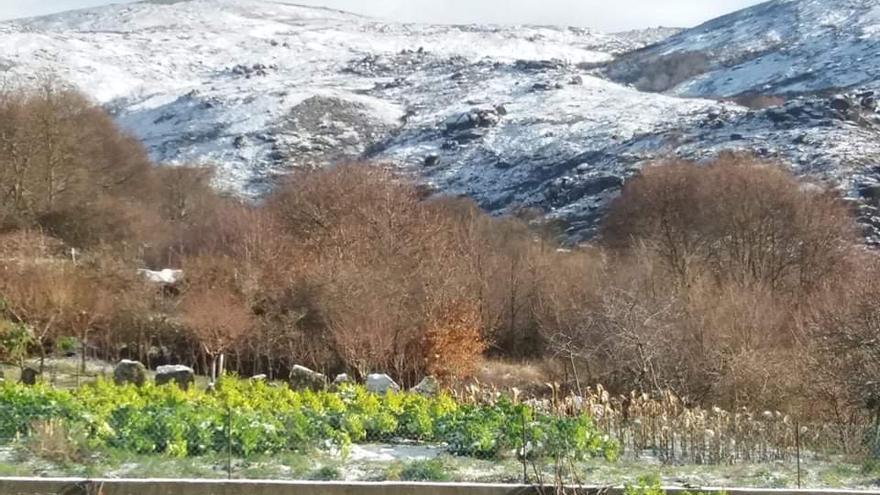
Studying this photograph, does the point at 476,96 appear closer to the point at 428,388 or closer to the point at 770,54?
the point at 770,54

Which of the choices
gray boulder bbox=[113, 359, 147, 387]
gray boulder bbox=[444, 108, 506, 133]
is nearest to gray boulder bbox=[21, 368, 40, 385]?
gray boulder bbox=[113, 359, 147, 387]

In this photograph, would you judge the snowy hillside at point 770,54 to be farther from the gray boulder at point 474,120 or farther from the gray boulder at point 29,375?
the gray boulder at point 29,375

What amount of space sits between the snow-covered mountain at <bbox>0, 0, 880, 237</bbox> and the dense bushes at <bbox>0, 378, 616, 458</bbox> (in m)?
49.7

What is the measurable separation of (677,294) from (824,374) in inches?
308

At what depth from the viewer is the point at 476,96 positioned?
117312mm

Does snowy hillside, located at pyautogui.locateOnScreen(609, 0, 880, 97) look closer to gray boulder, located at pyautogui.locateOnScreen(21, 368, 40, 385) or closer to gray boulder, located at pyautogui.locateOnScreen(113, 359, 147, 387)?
gray boulder, located at pyautogui.locateOnScreen(113, 359, 147, 387)

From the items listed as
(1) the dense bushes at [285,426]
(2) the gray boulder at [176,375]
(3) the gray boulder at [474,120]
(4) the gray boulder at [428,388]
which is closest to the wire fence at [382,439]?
(1) the dense bushes at [285,426]

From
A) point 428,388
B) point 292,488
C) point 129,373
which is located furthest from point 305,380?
point 292,488

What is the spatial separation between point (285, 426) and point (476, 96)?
107841 millimetres

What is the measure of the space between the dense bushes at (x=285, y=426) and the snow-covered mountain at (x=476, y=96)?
163 feet

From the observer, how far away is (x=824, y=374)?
1736 cm

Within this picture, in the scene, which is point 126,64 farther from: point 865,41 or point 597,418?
point 597,418

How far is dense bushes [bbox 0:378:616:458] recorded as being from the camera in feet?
36.4

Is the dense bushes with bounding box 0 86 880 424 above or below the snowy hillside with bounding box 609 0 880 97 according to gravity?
below
